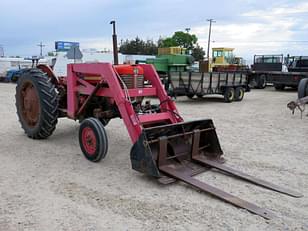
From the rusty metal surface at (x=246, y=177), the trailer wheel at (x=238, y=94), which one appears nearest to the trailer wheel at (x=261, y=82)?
the trailer wheel at (x=238, y=94)

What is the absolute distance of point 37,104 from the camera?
593cm

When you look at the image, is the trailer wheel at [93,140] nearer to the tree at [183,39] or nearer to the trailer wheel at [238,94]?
the trailer wheel at [238,94]

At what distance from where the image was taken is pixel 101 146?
179 inches

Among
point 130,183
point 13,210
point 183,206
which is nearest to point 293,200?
point 183,206

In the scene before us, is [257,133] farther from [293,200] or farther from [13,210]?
[13,210]

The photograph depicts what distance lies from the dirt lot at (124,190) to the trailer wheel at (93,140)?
0.47ft

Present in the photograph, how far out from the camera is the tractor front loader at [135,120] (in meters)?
3.98

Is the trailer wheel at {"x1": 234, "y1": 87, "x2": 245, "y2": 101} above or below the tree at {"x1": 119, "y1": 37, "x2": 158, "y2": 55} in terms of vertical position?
below

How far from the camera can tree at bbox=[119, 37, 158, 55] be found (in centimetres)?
5272

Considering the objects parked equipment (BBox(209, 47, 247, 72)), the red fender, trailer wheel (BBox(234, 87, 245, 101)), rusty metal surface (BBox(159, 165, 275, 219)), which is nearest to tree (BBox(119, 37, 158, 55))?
parked equipment (BBox(209, 47, 247, 72))

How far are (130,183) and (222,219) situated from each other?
1276 millimetres

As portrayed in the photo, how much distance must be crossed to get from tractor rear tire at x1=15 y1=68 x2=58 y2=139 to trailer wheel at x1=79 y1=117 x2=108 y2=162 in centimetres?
109

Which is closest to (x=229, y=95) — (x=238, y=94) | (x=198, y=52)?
(x=238, y=94)

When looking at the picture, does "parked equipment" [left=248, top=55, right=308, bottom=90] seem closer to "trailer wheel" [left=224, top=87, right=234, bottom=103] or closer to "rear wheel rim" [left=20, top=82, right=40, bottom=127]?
A: "trailer wheel" [left=224, top=87, right=234, bottom=103]
